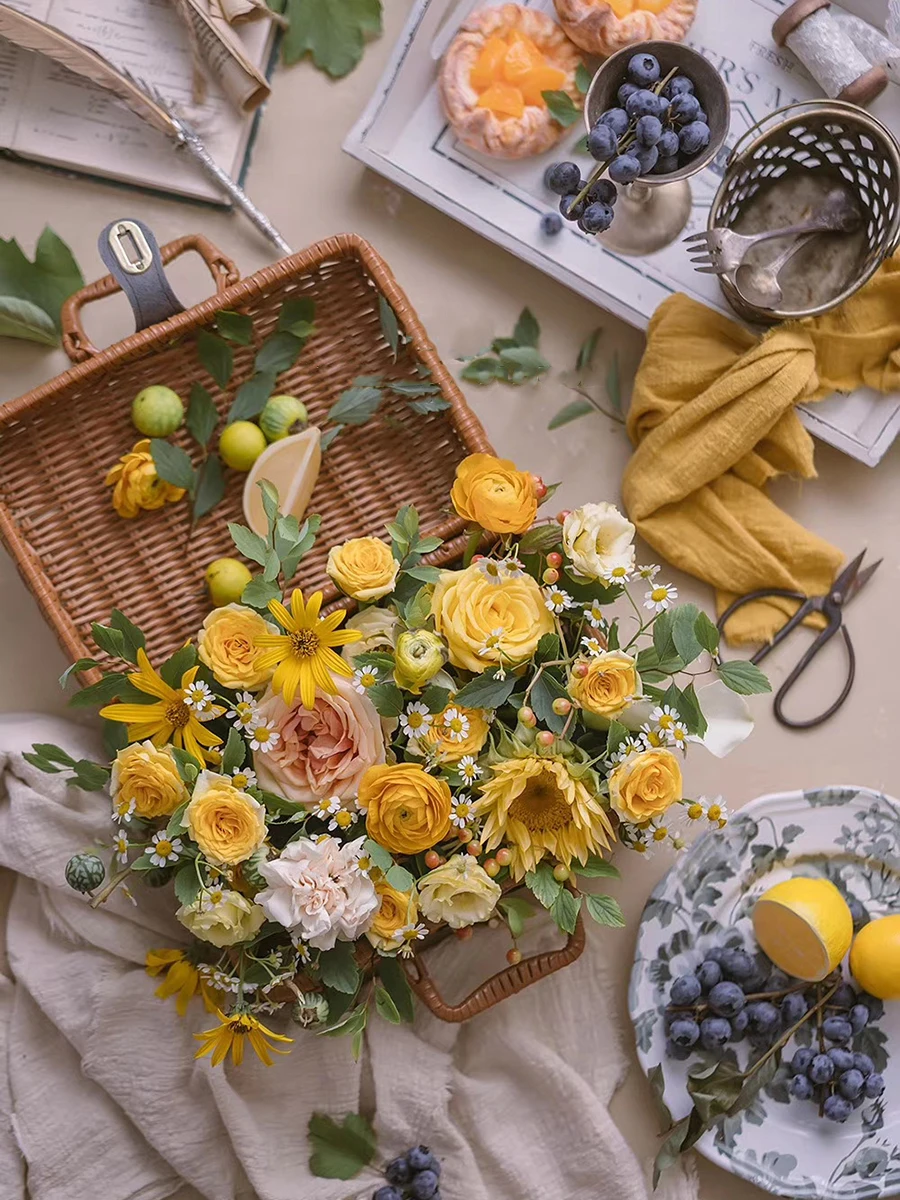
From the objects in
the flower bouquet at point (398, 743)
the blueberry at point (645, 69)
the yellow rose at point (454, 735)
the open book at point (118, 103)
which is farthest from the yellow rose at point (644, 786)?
the open book at point (118, 103)

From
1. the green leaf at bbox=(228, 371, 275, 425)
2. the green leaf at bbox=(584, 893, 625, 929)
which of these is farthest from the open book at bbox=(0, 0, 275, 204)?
the green leaf at bbox=(584, 893, 625, 929)

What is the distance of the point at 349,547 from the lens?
2.90 ft

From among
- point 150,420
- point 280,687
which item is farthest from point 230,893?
point 150,420

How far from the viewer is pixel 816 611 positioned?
1.20 m

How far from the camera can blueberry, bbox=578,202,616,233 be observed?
3.45 feet

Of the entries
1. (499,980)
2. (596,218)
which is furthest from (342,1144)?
(596,218)

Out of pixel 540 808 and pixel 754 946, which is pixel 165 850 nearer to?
pixel 540 808

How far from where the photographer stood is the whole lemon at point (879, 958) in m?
1.08

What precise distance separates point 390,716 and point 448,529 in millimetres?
249

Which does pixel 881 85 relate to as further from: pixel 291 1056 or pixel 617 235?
pixel 291 1056

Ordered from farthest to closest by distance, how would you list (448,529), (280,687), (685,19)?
(685,19) < (448,529) < (280,687)

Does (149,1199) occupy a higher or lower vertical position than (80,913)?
lower

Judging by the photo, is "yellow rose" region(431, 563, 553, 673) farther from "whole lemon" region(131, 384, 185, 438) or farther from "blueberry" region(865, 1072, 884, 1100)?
"blueberry" region(865, 1072, 884, 1100)

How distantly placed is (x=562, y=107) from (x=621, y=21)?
10 centimetres
